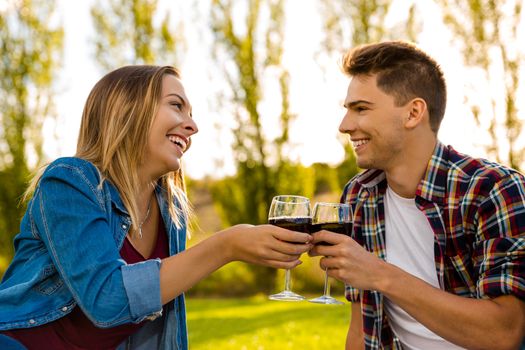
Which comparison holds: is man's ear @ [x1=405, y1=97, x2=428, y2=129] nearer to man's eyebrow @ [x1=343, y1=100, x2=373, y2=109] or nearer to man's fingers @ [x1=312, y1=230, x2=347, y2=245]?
man's eyebrow @ [x1=343, y1=100, x2=373, y2=109]

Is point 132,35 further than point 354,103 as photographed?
Yes

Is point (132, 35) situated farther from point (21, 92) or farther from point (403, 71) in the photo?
point (403, 71)

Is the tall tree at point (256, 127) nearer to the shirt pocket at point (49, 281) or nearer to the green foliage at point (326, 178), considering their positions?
the green foliage at point (326, 178)

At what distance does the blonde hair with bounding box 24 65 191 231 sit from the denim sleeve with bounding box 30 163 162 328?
292 mm

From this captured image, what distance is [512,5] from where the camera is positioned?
537 inches

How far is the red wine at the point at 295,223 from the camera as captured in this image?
9.39 feet

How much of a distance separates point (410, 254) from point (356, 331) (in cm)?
64

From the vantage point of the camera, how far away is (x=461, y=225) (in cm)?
304

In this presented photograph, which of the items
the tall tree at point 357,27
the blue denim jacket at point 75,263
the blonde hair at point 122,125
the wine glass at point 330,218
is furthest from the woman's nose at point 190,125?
the tall tree at point 357,27

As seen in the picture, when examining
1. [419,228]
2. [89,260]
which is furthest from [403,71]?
[89,260]

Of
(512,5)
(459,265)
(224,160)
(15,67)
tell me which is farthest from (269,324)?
(15,67)

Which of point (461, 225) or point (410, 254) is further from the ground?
point (461, 225)

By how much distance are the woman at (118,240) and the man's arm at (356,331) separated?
98 cm

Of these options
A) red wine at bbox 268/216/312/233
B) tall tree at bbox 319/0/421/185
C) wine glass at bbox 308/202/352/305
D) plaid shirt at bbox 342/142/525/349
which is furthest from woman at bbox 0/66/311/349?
tall tree at bbox 319/0/421/185
